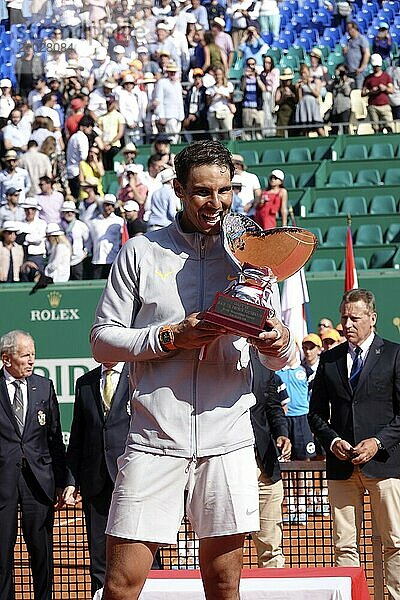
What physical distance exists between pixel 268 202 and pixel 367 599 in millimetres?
10482

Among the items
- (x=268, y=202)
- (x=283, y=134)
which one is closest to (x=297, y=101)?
(x=283, y=134)

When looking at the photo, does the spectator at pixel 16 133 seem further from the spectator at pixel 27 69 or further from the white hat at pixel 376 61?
the white hat at pixel 376 61

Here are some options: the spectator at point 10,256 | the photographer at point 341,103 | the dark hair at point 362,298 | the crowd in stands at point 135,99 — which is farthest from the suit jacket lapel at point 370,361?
the photographer at point 341,103

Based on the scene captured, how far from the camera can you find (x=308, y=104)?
18.7 metres

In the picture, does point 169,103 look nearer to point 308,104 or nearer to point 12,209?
point 308,104

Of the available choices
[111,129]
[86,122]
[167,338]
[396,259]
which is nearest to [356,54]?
[111,129]

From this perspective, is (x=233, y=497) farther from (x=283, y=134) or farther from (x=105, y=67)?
(x=105, y=67)

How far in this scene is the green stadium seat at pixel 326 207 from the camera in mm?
17583

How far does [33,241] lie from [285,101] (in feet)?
17.5

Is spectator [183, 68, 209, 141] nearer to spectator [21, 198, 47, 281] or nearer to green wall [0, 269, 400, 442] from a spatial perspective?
spectator [21, 198, 47, 281]

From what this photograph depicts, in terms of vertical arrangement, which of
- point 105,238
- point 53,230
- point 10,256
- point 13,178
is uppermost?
point 13,178

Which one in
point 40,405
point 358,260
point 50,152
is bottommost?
point 40,405

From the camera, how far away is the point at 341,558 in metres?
6.95

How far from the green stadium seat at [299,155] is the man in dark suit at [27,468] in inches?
467
